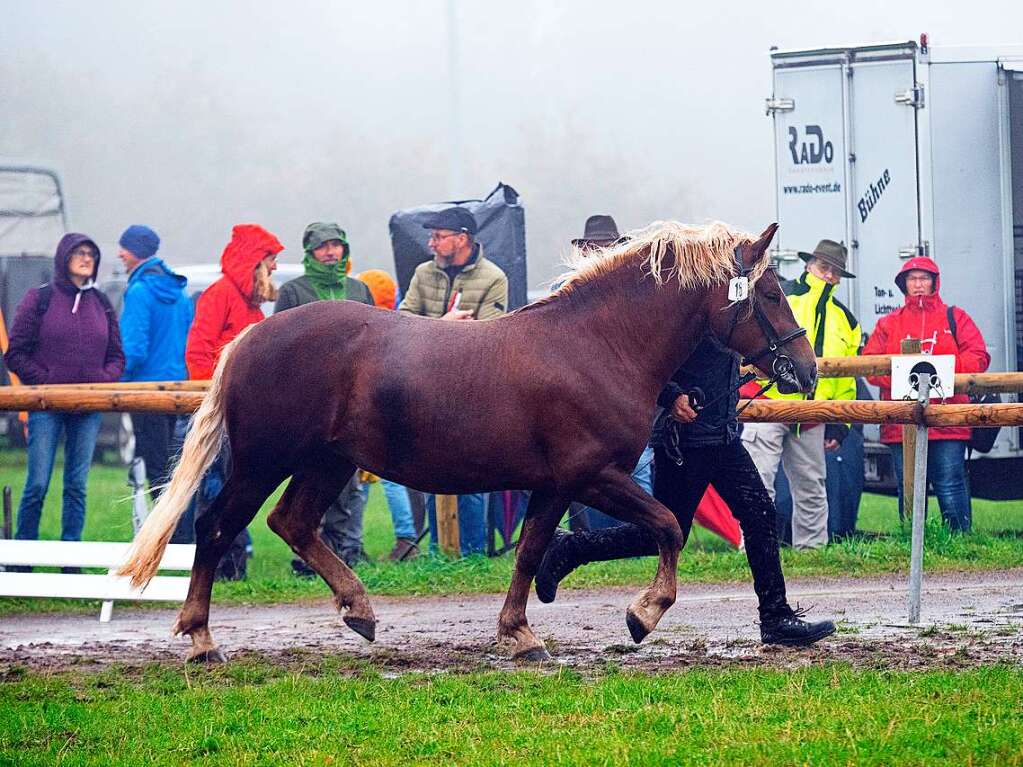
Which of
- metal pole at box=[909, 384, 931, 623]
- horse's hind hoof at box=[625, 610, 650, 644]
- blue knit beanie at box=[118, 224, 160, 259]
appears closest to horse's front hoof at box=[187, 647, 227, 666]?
horse's hind hoof at box=[625, 610, 650, 644]

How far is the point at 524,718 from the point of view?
589 cm

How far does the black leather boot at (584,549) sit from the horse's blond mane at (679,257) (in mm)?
1232

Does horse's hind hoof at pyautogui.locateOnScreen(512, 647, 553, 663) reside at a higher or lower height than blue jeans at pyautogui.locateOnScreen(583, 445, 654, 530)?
lower

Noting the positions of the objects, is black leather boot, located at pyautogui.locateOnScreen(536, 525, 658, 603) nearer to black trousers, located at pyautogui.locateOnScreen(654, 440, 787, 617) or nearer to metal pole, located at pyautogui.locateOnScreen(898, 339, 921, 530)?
black trousers, located at pyautogui.locateOnScreen(654, 440, 787, 617)

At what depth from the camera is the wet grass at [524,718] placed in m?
5.27

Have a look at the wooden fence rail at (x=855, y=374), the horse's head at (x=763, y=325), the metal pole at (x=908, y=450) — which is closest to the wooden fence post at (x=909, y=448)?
the metal pole at (x=908, y=450)

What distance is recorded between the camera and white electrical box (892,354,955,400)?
8.15m

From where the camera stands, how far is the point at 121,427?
2320 cm

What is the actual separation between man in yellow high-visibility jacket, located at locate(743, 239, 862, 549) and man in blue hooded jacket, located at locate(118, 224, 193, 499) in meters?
4.25

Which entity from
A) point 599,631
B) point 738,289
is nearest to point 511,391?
point 738,289

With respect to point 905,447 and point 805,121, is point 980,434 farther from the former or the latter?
point 805,121

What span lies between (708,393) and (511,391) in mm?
973

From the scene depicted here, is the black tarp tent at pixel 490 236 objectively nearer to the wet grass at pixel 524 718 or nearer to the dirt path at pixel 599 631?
the dirt path at pixel 599 631

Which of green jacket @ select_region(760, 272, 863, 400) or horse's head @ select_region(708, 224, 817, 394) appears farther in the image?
green jacket @ select_region(760, 272, 863, 400)
